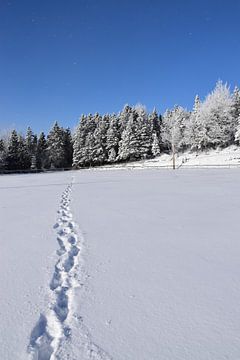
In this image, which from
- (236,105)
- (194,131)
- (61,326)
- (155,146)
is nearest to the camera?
(61,326)

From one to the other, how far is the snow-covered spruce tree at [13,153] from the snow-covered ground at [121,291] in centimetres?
5823

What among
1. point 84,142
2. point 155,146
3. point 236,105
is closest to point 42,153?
point 84,142

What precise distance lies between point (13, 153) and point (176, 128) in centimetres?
3333

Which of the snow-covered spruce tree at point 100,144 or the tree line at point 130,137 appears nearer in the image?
the tree line at point 130,137

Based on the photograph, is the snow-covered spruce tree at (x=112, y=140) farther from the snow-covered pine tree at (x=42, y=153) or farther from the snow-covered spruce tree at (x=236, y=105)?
the snow-covered spruce tree at (x=236, y=105)

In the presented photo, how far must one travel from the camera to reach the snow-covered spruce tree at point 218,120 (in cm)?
5469

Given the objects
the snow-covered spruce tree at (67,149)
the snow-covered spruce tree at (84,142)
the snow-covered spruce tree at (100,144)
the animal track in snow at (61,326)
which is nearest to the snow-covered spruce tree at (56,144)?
the snow-covered spruce tree at (67,149)

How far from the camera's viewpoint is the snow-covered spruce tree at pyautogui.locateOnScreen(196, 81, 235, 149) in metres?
54.7

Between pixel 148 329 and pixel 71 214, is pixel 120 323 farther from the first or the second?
pixel 71 214

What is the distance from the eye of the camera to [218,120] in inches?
2180

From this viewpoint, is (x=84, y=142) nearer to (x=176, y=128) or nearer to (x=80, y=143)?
(x=80, y=143)

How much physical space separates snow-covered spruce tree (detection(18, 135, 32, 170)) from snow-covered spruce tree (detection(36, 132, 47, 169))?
3266 mm

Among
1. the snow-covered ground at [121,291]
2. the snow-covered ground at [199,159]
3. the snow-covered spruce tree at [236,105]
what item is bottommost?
the snow-covered ground at [121,291]

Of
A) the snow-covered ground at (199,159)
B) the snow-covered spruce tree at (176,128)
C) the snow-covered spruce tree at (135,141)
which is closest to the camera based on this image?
the snow-covered ground at (199,159)
